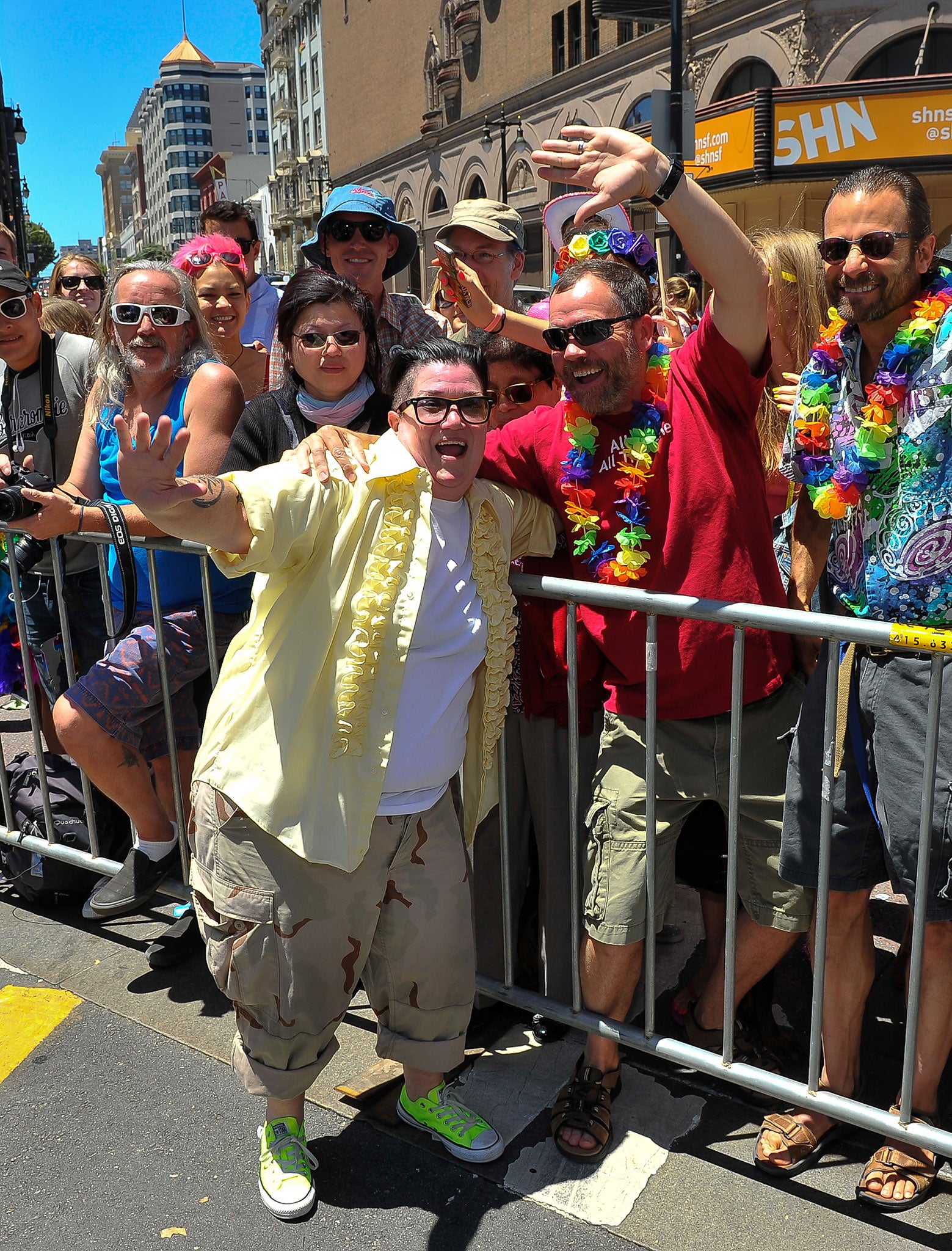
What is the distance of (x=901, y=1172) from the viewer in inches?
95.3

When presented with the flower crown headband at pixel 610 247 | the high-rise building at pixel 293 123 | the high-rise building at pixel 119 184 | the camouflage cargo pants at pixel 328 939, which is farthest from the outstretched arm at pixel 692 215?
the high-rise building at pixel 119 184

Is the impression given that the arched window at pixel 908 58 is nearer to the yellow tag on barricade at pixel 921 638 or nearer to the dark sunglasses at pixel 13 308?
the dark sunglasses at pixel 13 308

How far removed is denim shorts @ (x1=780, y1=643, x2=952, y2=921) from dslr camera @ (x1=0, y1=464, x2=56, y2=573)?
2.34 m

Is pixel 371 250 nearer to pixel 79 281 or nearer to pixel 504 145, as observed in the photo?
pixel 79 281

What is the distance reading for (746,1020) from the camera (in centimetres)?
295

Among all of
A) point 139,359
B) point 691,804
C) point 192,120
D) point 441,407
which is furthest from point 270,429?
point 192,120

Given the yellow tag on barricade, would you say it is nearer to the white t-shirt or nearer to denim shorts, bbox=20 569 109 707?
the white t-shirt

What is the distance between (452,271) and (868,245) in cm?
154

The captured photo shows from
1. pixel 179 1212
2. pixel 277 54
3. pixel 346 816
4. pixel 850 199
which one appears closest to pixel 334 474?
pixel 346 816

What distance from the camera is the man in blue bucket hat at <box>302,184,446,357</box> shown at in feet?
12.7

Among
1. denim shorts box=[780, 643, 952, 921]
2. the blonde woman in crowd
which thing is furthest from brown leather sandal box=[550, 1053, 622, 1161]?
the blonde woman in crowd

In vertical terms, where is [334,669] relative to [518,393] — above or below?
below

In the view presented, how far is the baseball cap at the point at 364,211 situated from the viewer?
388cm

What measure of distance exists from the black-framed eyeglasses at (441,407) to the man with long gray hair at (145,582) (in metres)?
1.12
